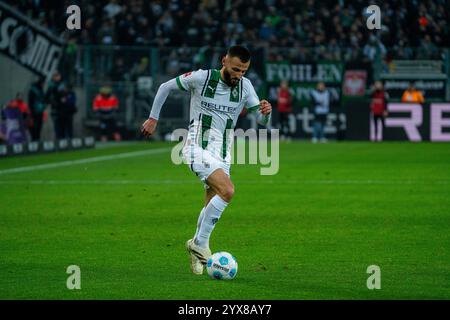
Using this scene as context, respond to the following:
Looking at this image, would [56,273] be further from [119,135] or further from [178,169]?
[119,135]

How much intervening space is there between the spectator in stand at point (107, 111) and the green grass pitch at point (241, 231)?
1007 centimetres

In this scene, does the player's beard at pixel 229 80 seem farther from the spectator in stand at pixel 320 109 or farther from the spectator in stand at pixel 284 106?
the spectator in stand at pixel 284 106

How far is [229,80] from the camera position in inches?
424

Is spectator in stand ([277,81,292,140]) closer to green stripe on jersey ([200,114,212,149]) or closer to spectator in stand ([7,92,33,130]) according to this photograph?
spectator in stand ([7,92,33,130])

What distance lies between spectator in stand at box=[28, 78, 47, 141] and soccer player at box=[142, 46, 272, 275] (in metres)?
21.7

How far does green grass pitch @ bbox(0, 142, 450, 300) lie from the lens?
31.9ft

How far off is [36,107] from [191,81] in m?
22.0

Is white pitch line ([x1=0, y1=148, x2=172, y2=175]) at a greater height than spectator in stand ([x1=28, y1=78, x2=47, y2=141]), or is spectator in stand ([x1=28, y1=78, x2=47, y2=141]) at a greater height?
spectator in stand ([x1=28, y1=78, x2=47, y2=141])

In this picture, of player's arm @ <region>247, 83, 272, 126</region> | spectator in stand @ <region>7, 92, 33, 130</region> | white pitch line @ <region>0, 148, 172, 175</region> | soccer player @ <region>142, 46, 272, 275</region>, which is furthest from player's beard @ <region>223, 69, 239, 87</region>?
spectator in stand @ <region>7, 92, 33, 130</region>

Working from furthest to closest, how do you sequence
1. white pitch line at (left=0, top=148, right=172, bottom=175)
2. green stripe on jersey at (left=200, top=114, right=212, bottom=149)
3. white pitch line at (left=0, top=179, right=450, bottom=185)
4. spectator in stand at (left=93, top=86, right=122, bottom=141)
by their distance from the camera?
spectator in stand at (left=93, top=86, right=122, bottom=141), white pitch line at (left=0, top=148, right=172, bottom=175), white pitch line at (left=0, top=179, right=450, bottom=185), green stripe on jersey at (left=200, top=114, right=212, bottom=149)

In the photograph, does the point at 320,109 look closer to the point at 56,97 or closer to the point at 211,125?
the point at 56,97

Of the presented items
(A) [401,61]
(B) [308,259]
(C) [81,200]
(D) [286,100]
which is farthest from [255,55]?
→ (B) [308,259]

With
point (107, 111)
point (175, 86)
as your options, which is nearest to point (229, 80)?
point (175, 86)

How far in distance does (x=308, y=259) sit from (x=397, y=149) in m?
20.8
